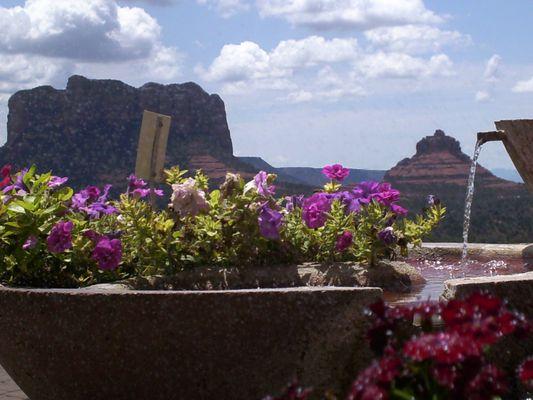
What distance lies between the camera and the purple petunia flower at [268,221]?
406 cm

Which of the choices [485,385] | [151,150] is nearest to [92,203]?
[151,150]

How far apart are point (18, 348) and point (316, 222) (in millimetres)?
1583

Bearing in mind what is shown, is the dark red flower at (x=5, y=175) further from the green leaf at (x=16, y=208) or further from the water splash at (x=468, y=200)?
the water splash at (x=468, y=200)

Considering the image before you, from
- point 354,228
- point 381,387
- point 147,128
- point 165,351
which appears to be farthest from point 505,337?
point 147,128

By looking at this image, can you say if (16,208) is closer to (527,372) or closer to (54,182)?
(54,182)

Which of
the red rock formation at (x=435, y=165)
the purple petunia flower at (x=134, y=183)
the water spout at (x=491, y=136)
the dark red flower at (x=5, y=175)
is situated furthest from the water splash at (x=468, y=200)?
the red rock formation at (x=435, y=165)

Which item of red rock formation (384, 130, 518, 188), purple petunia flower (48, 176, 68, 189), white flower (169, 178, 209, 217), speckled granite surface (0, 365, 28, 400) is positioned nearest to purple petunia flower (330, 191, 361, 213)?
white flower (169, 178, 209, 217)

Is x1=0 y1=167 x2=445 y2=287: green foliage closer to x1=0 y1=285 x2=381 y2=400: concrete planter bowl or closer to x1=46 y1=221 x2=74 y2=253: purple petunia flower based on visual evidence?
x1=46 y1=221 x2=74 y2=253: purple petunia flower

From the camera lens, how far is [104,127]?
6150 cm

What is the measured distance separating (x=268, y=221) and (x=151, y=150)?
123cm

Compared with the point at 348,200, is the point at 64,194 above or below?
below

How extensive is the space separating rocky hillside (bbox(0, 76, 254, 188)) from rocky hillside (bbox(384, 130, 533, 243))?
544 inches

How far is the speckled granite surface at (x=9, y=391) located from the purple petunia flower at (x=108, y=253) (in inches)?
43.9

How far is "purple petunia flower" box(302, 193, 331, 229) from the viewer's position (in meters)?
4.34
